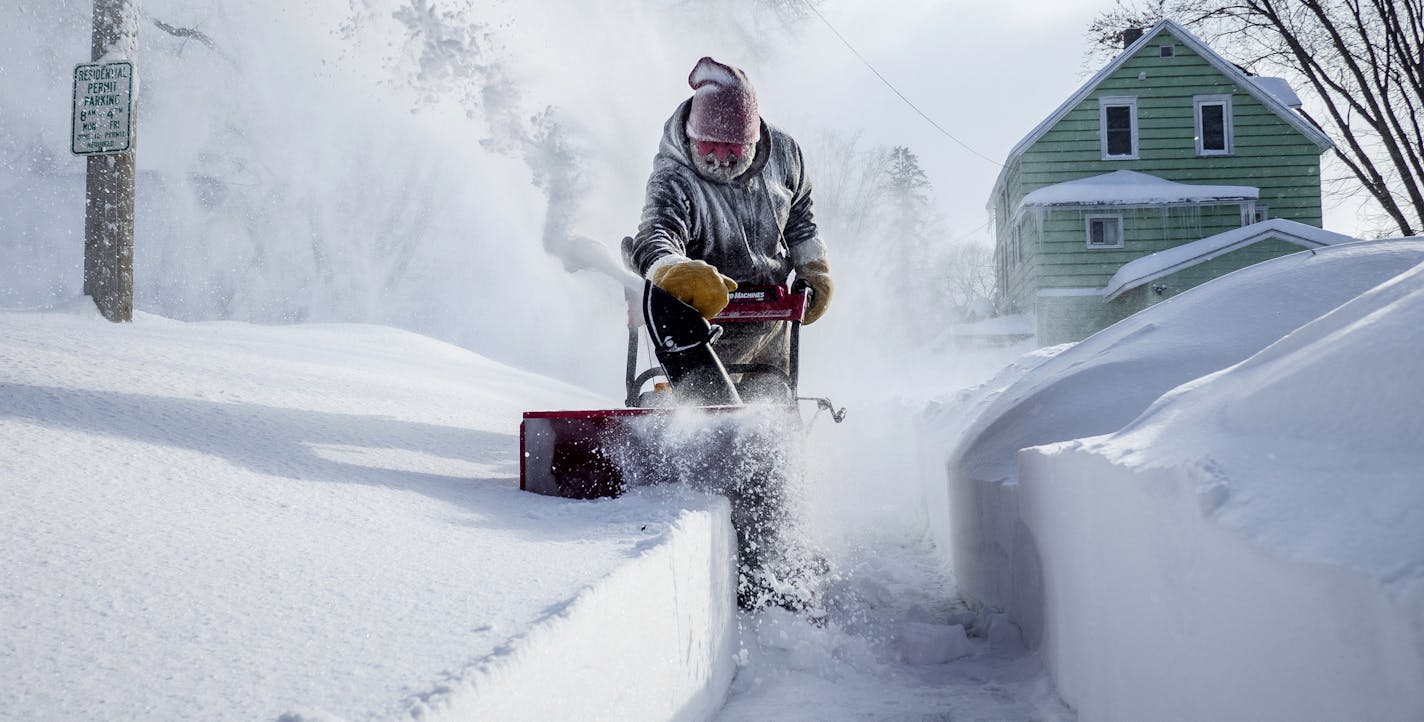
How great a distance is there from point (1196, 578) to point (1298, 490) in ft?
0.89

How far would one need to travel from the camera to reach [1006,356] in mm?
20609

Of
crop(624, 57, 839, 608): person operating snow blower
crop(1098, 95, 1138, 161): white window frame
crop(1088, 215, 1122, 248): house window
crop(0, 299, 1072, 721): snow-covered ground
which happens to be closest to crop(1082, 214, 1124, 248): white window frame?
crop(1088, 215, 1122, 248): house window

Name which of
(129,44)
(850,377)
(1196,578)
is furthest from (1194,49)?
(1196,578)

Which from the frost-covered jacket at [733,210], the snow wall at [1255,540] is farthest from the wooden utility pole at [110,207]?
the snow wall at [1255,540]

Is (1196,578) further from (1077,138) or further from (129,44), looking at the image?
(1077,138)

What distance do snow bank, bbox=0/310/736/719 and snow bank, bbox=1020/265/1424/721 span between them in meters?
0.95

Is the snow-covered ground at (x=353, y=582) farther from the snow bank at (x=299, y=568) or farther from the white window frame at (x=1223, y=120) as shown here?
the white window frame at (x=1223, y=120)

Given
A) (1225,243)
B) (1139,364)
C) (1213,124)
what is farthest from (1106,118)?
(1139,364)

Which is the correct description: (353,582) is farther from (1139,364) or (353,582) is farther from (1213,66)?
(1213,66)

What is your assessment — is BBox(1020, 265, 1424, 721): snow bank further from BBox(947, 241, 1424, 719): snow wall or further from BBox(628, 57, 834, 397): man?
BBox(628, 57, 834, 397): man

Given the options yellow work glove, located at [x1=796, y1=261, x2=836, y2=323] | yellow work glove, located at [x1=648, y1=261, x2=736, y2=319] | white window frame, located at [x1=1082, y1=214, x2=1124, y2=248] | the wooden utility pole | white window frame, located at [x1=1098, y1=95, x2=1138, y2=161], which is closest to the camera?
yellow work glove, located at [x1=648, y1=261, x2=736, y2=319]

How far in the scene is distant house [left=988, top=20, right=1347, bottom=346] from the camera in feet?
56.4

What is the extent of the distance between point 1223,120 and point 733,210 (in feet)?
55.7

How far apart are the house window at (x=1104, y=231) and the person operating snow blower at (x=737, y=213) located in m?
14.6
